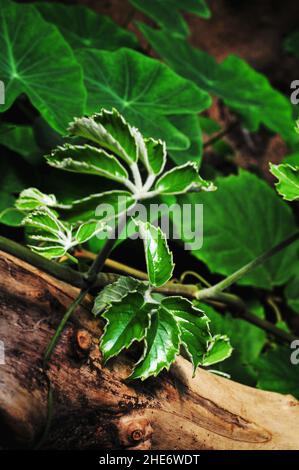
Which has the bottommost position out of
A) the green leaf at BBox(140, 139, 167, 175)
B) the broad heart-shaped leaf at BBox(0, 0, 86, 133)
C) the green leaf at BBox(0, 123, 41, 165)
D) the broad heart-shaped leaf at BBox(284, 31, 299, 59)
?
the green leaf at BBox(140, 139, 167, 175)

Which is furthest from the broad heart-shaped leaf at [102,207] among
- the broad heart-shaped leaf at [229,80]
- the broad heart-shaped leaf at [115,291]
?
the broad heart-shaped leaf at [229,80]

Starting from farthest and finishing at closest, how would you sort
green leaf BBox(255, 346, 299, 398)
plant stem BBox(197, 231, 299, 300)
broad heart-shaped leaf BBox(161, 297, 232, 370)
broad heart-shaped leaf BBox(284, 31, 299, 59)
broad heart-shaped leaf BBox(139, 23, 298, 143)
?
broad heart-shaped leaf BBox(284, 31, 299, 59) → broad heart-shaped leaf BBox(139, 23, 298, 143) → green leaf BBox(255, 346, 299, 398) → plant stem BBox(197, 231, 299, 300) → broad heart-shaped leaf BBox(161, 297, 232, 370)

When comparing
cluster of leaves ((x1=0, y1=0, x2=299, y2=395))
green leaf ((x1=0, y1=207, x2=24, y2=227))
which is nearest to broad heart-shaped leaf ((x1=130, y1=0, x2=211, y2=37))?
cluster of leaves ((x1=0, y1=0, x2=299, y2=395))

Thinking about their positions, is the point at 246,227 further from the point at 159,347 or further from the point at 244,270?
the point at 159,347

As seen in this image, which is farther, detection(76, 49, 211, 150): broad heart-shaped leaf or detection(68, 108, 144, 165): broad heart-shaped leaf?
detection(76, 49, 211, 150): broad heart-shaped leaf

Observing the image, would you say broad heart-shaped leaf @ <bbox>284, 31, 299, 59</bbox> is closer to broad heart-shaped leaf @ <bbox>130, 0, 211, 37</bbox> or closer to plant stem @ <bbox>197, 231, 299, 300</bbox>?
broad heart-shaped leaf @ <bbox>130, 0, 211, 37</bbox>

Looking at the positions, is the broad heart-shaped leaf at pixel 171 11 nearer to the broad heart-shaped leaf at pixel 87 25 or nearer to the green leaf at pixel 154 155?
the broad heart-shaped leaf at pixel 87 25

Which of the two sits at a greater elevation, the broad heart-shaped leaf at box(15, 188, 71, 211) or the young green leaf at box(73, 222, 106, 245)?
the broad heart-shaped leaf at box(15, 188, 71, 211)
